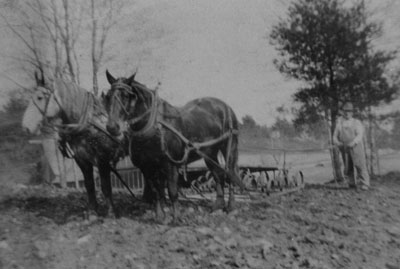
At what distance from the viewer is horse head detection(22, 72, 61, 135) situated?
4574 mm

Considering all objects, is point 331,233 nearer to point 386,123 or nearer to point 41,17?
point 41,17

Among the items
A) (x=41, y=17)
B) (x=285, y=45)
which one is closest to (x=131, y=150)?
(x=41, y=17)

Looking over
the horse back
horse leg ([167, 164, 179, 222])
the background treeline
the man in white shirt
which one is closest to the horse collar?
horse leg ([167, 164, 179, 222])

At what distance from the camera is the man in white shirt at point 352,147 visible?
22.9 feet

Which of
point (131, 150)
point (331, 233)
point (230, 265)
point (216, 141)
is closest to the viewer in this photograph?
point (230, 265)

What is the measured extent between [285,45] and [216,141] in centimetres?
447

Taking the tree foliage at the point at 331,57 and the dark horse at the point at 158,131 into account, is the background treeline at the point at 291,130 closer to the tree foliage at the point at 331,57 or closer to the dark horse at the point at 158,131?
the tree foliage at the point at 331,57

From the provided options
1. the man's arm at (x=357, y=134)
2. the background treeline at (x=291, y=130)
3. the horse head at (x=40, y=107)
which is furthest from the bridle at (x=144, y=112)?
the background treeline at (x=291, y=130)

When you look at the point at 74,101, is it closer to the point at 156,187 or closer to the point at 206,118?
the point at 156,187

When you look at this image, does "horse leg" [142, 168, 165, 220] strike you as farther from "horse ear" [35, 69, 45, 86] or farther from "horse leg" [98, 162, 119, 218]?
"horse ear" [35, 69, 45, 86]

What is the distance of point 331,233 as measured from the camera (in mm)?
4254

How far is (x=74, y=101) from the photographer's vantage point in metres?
4.99

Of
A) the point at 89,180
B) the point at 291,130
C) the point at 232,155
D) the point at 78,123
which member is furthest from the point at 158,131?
the point at 291,130

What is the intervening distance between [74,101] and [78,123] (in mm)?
279
